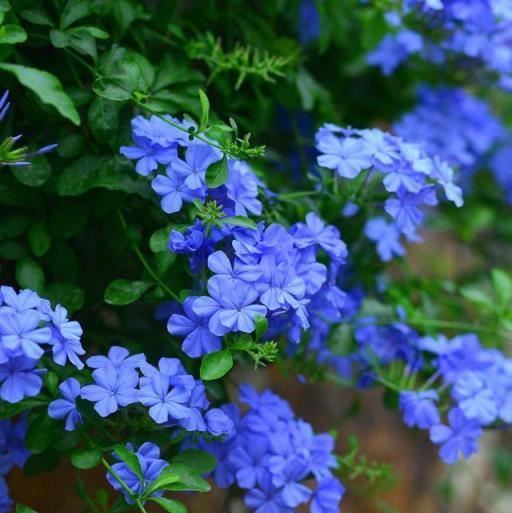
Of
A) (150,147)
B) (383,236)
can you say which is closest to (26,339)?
(150,147)

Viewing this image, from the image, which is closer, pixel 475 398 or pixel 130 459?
pixel 130 459

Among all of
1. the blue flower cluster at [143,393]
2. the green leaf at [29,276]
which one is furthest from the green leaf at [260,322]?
the green leaf at [29,276]

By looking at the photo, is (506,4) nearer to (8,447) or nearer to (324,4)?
(324,4)

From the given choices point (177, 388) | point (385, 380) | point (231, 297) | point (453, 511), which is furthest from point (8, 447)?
point (453, 511)

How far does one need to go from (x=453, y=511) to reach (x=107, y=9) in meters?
1.69

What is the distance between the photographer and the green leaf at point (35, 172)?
118 cm

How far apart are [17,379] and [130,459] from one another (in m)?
0.18

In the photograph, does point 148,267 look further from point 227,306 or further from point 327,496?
point 327,496

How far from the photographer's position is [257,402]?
1.35 meters

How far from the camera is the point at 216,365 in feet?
3.43

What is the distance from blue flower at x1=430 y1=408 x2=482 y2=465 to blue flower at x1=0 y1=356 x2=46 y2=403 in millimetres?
658

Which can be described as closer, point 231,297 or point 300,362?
point 231,297

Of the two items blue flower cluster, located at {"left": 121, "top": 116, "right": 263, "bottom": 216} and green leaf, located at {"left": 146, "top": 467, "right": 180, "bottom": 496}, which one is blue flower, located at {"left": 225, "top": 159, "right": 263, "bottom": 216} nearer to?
blue flower cluster, located at {"left": 121, "top": 116, "right": 263, "bottom": 216}

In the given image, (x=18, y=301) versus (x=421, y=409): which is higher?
(x=18, y=301)
